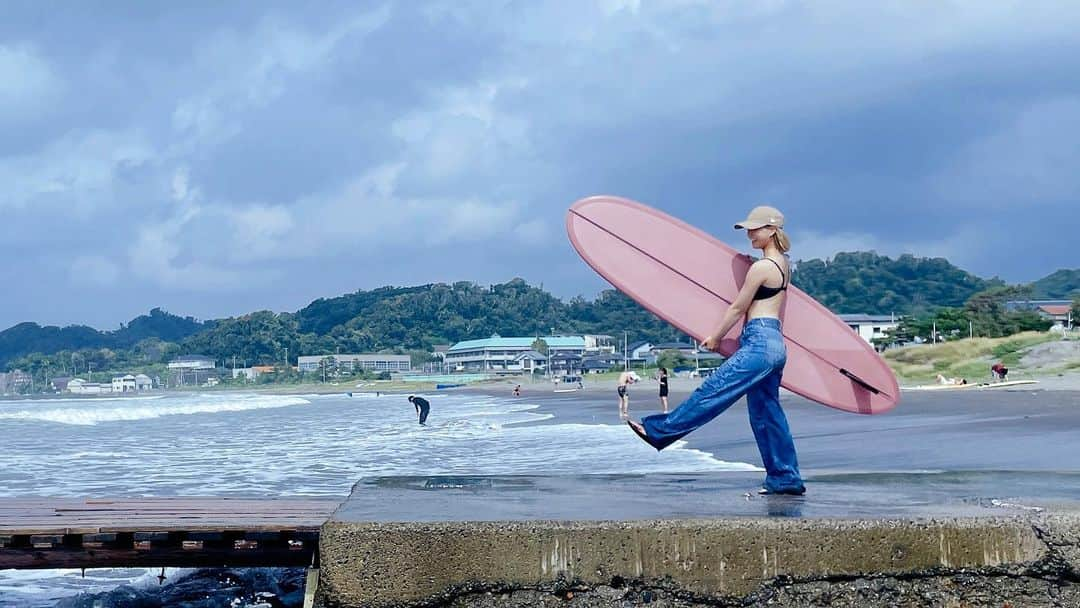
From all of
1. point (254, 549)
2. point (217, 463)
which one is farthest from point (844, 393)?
point (217, 463)

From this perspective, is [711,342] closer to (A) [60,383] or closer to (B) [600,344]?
(B) [600,344]

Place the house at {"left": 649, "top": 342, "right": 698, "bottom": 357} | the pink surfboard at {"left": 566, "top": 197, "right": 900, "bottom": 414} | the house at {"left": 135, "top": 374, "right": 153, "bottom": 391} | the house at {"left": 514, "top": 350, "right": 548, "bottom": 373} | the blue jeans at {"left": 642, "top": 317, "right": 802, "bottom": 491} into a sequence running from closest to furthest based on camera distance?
the blue jeans at {"left": 642, "top": 317, "right": 802, "bottom": 491} < the pink surfboard at {"left": 566, "top": 197, "right": 900, "bottom": 414} < the house at {"left": 649, "top": 342, "right": 698, "bottom": 357} < the house at {"left": 514, "top": 350, "right": 548, "bottom": 373} < the house at {"left": 135, "top": 374, "right": 153, "bottom": 391}

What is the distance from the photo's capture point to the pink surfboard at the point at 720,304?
5.60 meters

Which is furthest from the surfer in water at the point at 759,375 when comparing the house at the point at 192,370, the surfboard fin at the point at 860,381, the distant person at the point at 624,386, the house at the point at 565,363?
the house at the point at 192,370

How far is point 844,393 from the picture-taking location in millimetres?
5652

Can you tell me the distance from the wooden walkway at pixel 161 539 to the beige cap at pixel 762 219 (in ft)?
9.06

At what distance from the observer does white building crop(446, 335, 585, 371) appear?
128375 mm

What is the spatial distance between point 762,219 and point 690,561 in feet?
7.01

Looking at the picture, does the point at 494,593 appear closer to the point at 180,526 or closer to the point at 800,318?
the point at 180,526

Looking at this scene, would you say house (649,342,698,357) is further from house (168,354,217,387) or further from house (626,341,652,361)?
house (168,354,217,387)

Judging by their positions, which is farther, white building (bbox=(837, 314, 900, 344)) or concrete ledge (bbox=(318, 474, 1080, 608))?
white building (bbox=(837, 314, 900, 344))

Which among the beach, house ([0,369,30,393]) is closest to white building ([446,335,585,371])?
house ([0,369,30,393])

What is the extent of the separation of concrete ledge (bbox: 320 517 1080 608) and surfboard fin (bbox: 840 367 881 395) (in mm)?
1758

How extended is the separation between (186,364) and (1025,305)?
129931mm
